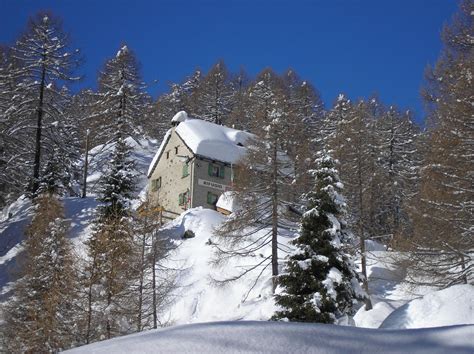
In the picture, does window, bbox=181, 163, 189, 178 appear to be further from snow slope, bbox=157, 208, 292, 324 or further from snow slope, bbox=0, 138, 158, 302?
snow slope, bbox=157, 208, 292, 324

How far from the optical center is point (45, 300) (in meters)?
19.2

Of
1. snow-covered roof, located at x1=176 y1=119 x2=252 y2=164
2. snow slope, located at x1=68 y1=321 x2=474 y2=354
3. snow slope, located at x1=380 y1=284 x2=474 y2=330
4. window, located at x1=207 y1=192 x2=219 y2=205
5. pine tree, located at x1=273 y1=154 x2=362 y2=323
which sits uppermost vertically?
snow-covered roof, located at x1=176 y1=119 x2=252 y2=164

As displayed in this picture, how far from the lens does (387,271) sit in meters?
29.5

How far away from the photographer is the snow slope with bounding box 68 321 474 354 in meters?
3.59

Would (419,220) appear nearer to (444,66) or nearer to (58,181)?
(444,66)

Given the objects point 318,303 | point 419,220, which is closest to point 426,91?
point 419,220

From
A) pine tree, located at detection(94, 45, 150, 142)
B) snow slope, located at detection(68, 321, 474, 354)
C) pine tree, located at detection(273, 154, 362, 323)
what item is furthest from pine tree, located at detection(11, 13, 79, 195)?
snow slope, located at detection(68, 321, 474, 354)

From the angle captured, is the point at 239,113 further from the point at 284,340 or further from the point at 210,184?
the point at 284,340

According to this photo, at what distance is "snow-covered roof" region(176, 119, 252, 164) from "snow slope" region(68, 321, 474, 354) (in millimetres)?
36466

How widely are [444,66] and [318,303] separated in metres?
8.19

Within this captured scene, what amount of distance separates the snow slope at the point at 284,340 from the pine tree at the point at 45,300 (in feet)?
50.5

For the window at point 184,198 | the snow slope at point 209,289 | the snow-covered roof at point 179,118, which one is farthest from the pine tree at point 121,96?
the snow slope at point 209,289

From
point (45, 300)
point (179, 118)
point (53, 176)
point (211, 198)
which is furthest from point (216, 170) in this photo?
point (45, 300)

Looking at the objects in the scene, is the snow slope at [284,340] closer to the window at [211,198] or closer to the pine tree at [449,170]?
the pine tree at [449,170]
